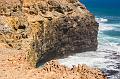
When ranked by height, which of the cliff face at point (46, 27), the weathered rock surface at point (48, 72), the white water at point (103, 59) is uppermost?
the cliff face at point (46, 27)

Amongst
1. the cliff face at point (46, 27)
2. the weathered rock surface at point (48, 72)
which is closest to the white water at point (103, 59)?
the cliff face at point (46, 27)

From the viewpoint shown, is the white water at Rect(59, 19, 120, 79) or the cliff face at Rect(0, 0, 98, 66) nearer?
the cliff face at Rect(0, 0, 98, 66)

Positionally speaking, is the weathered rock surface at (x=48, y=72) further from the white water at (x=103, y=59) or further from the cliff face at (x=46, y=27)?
the white water at (x=103, y=59)

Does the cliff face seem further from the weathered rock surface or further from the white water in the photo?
the weathered rock surface

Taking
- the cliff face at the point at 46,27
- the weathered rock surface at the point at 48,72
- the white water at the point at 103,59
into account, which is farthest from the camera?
the white water at the point at 103,59

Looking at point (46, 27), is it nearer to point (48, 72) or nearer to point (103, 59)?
point (103, 59)

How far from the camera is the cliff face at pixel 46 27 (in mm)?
28750

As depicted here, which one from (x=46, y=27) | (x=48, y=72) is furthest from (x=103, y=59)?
(x=48, y=72)

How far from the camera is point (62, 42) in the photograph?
167ft

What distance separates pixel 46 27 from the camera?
44031mm

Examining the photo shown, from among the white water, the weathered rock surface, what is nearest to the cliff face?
the white water

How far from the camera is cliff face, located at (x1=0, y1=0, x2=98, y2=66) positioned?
28.8m

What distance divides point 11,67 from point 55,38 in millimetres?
31773

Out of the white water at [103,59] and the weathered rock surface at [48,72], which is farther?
the white water at [103,59]
